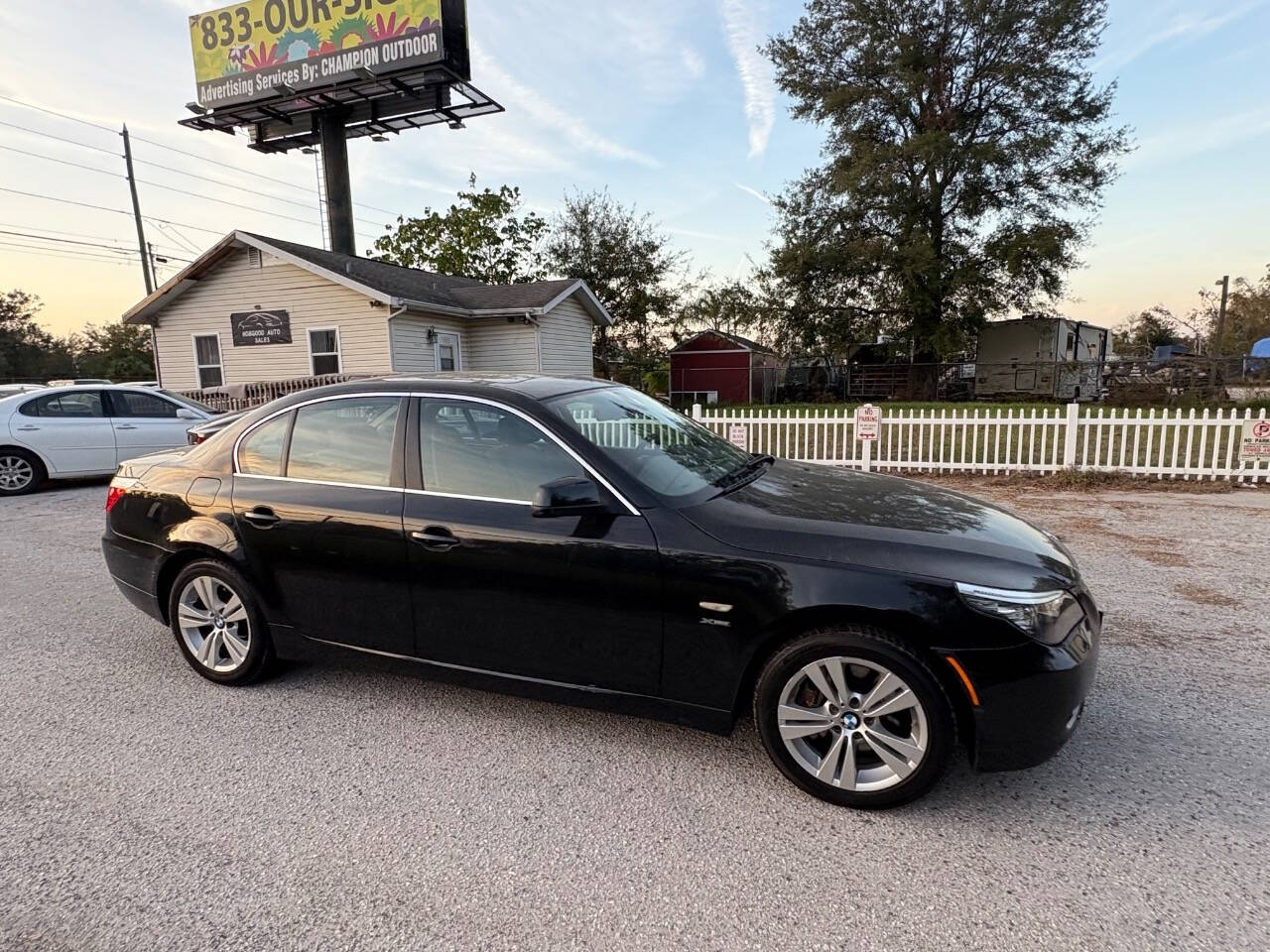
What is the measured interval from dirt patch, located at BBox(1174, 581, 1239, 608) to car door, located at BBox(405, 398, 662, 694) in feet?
13.2

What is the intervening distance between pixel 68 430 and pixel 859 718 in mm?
10892

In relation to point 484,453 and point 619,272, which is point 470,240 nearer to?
point 619,272

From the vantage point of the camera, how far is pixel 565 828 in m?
2.36

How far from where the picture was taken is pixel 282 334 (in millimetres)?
15938

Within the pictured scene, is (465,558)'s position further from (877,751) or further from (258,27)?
(258,27)

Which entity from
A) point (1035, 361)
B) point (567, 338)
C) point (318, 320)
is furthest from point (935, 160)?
point (318, 320)

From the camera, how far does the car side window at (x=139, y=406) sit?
945 cm

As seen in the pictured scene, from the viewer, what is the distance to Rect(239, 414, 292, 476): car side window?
335 centimetres

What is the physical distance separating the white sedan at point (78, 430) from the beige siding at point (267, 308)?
5623 mm

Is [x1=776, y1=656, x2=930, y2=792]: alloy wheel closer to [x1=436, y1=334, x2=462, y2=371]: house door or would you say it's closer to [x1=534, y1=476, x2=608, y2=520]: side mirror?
[x1=534, y1=476, x2=608, y2=520]: side mirror

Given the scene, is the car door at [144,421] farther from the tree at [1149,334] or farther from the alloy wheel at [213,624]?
the tree at [1149,334]

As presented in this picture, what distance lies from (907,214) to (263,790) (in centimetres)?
3012

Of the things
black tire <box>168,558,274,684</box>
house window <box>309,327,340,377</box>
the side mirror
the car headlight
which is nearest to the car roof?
the side mirror

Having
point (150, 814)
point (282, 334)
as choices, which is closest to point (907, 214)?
point (282, 334)
